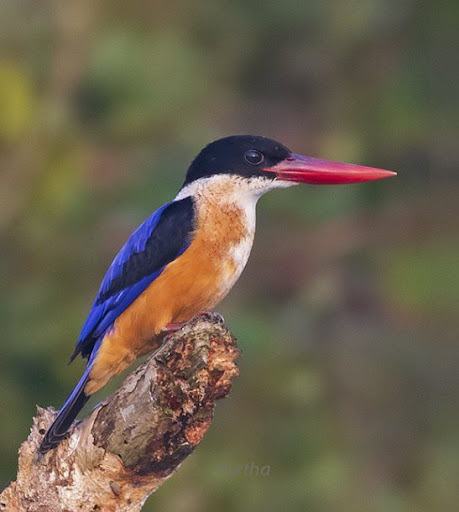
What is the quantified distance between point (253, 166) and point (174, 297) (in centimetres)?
75

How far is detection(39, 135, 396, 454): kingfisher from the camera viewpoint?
538 centimetres

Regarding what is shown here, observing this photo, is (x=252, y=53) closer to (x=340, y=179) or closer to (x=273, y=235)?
(x=273, y=235)

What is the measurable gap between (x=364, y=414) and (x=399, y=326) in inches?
25.4

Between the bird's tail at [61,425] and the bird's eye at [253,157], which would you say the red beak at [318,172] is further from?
the bird's tail at [61,425]

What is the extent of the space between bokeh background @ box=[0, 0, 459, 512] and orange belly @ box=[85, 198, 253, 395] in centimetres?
177

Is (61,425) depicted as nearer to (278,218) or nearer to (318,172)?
(318,172)

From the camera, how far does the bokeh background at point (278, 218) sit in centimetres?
746

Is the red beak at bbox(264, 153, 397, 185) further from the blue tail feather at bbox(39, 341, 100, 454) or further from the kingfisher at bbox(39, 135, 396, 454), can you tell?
the blue tail feather at bbox(39, 341, 100, 454)

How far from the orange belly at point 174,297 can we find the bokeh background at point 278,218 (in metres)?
1.77

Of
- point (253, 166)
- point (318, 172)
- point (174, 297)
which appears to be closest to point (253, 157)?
point (253, 166)

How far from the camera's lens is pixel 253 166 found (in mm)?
5777

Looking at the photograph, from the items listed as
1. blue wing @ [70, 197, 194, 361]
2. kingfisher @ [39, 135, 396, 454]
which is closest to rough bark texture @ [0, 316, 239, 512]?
kingfisher @ [39, 135, 396, 454]

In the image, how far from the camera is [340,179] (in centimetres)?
595

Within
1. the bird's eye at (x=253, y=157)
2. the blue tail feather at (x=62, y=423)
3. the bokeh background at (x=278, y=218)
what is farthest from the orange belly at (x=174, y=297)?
the bokeh background at (x=278, y=218)
